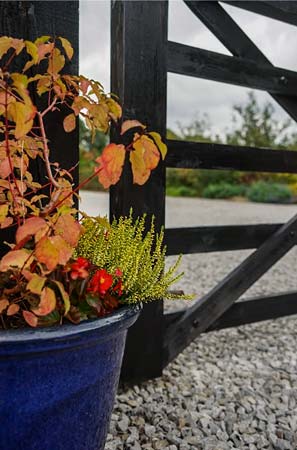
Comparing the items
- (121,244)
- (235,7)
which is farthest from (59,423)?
(235,7)

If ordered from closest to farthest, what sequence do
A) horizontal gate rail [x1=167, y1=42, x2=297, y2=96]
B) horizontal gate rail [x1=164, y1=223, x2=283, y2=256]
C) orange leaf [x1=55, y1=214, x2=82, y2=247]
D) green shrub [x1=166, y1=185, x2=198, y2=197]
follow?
orange leaf [x1=55, y1=214, x2=82, y2=247]
horizontal gate rail [x1=167, y1=42, x2=297, y2=96]
horizontal gate rail [x1=164, y1=223, x2=283, y2=256]
green shrub [x1=166, y1=185, x2=198, y2=197]

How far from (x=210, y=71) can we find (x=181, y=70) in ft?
0.46

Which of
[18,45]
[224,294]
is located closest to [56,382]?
[18,45]

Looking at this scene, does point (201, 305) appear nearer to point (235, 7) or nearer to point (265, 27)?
point (235, 7)

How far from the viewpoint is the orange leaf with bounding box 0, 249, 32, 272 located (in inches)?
27.5

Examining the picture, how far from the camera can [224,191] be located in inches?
501

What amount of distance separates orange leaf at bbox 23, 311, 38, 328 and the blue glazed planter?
0.02 metres

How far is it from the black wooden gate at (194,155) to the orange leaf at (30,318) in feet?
2.49

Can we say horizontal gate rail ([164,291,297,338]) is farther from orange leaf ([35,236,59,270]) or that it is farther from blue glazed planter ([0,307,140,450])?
orange leaf ([35,236,59,270])

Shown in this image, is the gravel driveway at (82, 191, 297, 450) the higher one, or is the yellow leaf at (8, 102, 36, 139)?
the yellow leaf at (8, 102, 36, 139)

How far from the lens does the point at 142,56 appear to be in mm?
1428

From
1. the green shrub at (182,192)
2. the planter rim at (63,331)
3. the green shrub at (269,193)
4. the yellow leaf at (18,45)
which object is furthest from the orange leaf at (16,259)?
the green shrub at (182,192)

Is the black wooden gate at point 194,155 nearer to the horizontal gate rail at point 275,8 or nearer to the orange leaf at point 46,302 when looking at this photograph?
the horizontal gate rail at point 275,8

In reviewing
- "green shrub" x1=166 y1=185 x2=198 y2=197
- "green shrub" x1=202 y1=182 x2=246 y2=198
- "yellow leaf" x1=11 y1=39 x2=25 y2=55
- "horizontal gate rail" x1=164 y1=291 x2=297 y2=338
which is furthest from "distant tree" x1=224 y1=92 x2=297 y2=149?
"yellow leaf" x1=11 y1=39 x2=25 y2=55
